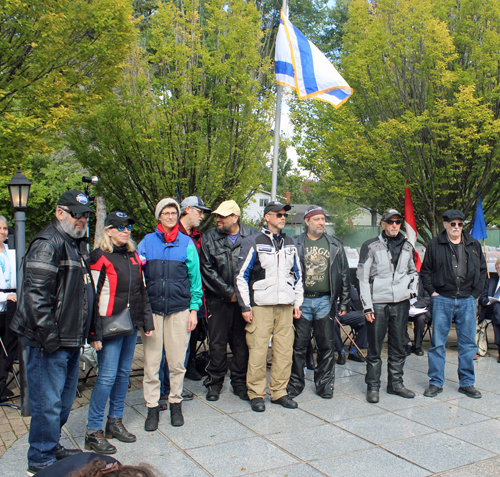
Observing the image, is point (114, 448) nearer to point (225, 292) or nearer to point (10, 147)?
point (225, 292)

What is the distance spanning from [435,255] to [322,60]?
3613mm

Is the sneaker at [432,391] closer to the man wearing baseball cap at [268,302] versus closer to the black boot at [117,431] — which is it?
the man wearing baseball cap at [268,302]

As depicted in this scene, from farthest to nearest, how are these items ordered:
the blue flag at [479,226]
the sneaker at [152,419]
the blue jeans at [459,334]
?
the blue flag at [479,226] < the blue jeans at [459,334] < the sneaker at [152,419]

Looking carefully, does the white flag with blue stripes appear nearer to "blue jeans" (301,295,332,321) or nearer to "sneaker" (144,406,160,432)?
"blue jeans" (301,295,332,321)

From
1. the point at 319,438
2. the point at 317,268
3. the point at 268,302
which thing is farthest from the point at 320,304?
the point at 319,438

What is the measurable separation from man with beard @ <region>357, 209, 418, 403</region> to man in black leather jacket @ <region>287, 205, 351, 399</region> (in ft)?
0.93

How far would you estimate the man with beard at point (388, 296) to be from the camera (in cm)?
507

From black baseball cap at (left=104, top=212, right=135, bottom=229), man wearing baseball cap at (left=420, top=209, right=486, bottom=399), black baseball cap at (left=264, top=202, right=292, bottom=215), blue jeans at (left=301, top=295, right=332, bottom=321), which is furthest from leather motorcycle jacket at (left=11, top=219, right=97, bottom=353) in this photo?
man wearing baseball cap at (left=420, top=209, right=486, bottom=399)

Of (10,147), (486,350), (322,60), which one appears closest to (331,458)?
(486,350)

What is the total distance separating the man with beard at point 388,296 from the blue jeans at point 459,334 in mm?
381

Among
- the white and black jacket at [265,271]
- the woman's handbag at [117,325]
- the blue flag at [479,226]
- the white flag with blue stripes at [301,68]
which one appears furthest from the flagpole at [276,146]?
the blue flag at [479,226]

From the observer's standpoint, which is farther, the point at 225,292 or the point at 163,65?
the point at 163,65

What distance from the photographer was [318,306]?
5.11 meters

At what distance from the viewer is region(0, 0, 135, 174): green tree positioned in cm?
674
